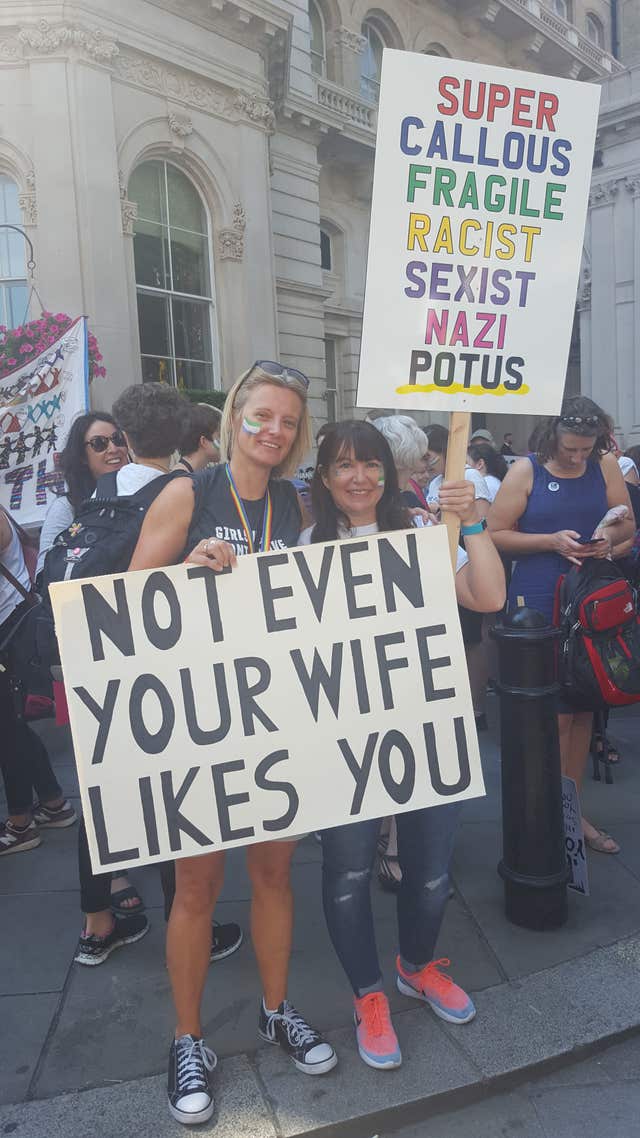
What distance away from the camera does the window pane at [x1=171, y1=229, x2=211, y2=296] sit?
1229 cm

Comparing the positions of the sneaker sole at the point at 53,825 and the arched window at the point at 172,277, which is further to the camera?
the arched window at the point at 172,277

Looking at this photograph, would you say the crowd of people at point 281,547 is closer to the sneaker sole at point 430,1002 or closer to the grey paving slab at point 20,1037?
the sneaker sole at point 430,1002

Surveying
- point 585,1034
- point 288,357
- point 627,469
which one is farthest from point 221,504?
point 288,357

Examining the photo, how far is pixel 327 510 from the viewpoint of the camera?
97.7 inches

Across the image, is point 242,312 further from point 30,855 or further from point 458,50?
point 458,50

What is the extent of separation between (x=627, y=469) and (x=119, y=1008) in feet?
16.8

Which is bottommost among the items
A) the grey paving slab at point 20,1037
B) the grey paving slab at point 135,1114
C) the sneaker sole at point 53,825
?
the sneaker sole at point 53,825

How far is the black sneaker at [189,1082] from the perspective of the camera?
221cm

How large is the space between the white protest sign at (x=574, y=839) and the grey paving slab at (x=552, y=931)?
11 centimetres

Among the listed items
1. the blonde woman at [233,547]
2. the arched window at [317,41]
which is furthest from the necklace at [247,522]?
the arched window at [317,41]

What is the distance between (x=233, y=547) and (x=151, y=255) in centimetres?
1078

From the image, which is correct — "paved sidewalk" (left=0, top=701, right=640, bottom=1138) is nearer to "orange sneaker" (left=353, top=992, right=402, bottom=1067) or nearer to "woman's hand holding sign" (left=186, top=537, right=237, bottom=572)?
"orange sneaker" (left=353, top=992, right=402, bottom=1067)

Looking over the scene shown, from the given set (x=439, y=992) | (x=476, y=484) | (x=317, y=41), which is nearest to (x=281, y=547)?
(x=439, y=992)

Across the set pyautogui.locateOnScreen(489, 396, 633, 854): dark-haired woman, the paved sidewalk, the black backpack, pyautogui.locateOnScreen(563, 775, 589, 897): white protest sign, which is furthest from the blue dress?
the black backpack
